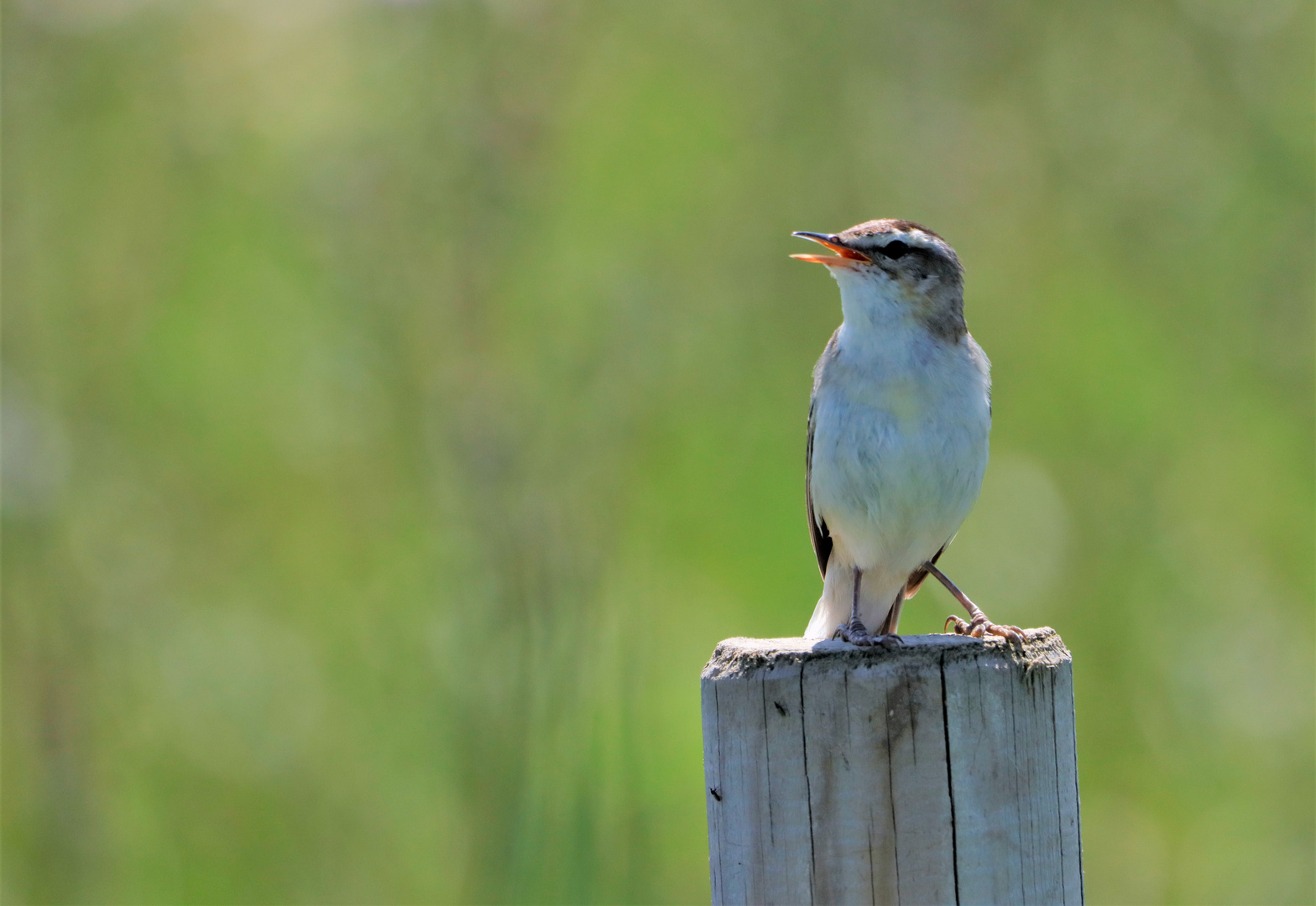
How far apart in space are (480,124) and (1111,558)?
4378mm

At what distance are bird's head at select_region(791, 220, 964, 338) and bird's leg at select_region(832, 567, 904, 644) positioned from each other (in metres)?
0.88

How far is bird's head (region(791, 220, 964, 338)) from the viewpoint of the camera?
3496 mm

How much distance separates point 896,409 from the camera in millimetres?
3336

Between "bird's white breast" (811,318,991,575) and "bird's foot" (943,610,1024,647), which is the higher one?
"bird's white breast" (811,318,991,575)

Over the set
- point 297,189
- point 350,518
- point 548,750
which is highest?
point 297,189

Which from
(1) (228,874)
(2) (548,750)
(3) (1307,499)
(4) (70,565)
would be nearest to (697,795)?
(2) (548,750)

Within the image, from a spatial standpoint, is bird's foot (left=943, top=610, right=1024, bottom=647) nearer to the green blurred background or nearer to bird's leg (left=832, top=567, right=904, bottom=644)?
bird's leg (left=832, top=567, right=904, bottom=644)

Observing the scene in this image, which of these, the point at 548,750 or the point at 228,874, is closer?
the point at 548,750

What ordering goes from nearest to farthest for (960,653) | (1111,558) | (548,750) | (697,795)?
(960,653), (548,750), (697,795), (1111,558)

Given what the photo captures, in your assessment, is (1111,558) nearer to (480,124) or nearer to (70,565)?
(480,124)

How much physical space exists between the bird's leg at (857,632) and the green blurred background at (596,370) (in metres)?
2.13

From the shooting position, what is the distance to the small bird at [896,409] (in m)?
3.33

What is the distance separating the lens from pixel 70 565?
19.7 feet

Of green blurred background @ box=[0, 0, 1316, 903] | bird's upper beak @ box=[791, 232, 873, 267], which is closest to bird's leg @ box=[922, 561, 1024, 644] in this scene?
bird's upper beak @ box=[791, 232, 873, 267]
